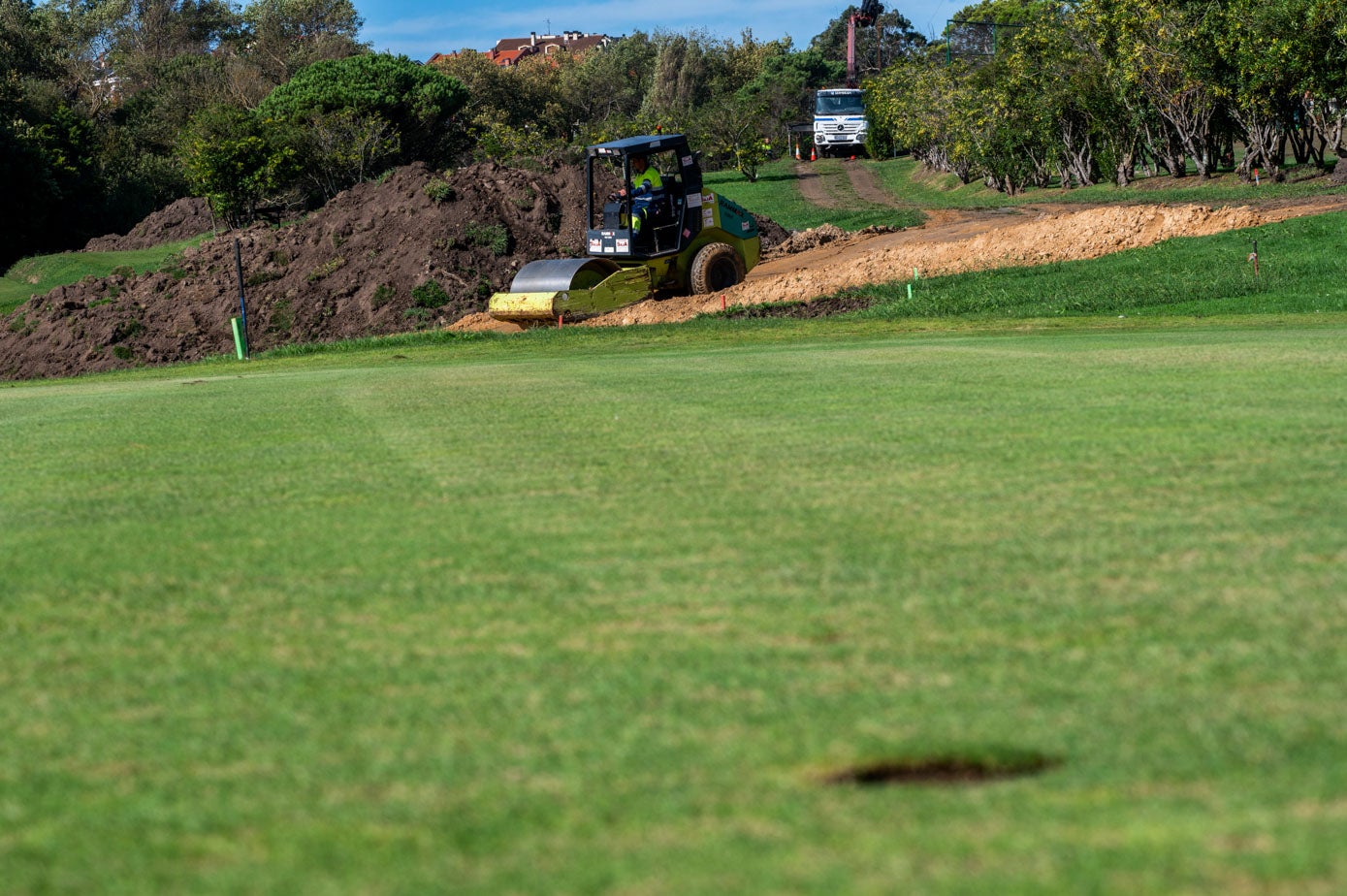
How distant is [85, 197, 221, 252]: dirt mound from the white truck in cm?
3530

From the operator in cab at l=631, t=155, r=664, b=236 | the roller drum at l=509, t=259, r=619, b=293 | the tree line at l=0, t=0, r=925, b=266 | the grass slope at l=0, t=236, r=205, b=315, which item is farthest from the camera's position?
the tree line at l=0, t=0, r=925, b=266

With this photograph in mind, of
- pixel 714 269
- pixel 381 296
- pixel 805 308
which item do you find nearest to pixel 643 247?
pixel 714 269

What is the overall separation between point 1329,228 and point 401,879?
→ 25970 mm

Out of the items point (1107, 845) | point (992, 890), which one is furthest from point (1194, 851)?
point (992, 890)

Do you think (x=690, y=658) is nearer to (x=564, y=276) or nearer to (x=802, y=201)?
(x=564, y=276)

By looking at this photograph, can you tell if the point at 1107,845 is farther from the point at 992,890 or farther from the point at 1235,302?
the point at 1235,302

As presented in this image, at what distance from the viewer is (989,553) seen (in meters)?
4.57

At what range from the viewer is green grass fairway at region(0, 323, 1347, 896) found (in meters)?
2.50

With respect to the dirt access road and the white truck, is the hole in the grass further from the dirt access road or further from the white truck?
the white truck

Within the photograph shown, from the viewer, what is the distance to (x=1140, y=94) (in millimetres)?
40844

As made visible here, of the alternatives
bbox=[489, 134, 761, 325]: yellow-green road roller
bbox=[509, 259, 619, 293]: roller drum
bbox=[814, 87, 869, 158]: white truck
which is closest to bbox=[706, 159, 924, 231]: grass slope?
bbox=[814, 87, 869, 158]: white truck

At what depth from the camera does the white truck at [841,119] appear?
78.3 m

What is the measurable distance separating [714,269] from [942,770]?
2322 centimetres

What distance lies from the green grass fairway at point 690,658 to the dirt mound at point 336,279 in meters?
23.2
